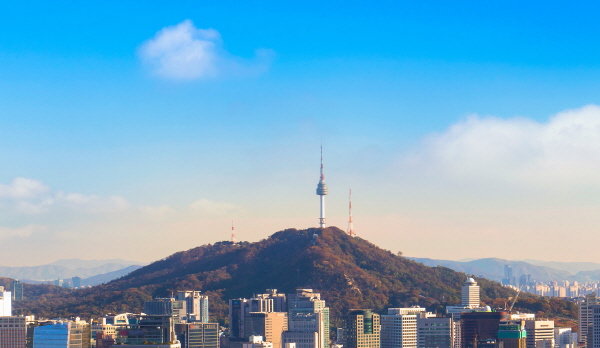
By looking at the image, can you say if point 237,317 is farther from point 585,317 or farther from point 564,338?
point 585,317

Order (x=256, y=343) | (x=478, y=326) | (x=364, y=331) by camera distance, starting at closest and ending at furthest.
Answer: (x=256, y=343) < (x=478, y=326) < (x=364, y=331)

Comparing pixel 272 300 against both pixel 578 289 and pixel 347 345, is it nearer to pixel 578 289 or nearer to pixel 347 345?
pixel 347 345

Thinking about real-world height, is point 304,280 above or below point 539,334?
above

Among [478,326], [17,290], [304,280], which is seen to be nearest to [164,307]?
[304,280]

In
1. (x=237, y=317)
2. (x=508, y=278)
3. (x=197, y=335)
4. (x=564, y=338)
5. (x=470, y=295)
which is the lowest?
(x=564, y=338)

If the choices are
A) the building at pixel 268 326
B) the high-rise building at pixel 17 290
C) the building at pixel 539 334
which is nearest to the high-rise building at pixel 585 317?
the building at pixel 539 334

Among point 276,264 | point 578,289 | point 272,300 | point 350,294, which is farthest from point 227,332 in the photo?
point 578,289

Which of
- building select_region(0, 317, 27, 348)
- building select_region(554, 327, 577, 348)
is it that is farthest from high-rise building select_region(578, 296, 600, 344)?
building select_region(0, 317, 27, 348)
